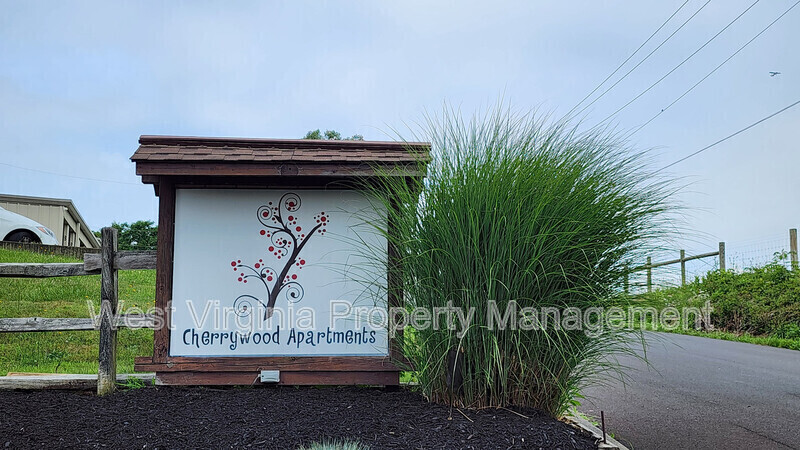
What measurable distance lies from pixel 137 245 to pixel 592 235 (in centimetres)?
2935

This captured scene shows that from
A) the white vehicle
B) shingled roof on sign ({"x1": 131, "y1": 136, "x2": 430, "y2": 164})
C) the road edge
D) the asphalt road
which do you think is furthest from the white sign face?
the white vehicle

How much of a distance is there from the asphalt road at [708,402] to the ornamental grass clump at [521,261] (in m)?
0.63

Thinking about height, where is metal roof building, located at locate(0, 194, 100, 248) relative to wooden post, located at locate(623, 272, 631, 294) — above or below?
above

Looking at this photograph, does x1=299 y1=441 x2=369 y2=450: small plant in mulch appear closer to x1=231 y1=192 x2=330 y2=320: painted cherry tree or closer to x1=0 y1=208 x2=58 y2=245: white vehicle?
x1=231 y1=192 x2=330 y2=320: painted cherry tree

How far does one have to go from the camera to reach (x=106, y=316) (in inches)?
217

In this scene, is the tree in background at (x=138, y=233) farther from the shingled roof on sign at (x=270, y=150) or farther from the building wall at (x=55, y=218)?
the shingled roof on sign at (x=270, y=150)

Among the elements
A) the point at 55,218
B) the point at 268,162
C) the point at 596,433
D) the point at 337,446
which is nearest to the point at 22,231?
the point at 55,218

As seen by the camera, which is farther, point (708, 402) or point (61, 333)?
point (61, 333)

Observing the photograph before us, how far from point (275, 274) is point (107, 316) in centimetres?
148

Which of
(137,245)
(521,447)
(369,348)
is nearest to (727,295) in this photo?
(369,348)

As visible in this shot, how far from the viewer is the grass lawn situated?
832 centimetres

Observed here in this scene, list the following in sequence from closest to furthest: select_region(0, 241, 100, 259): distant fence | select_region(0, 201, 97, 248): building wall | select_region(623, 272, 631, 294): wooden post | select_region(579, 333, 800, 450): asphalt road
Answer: select_region(623, 272, 631, 294): wooden post, select_region(579, 333, 800, 450): asphalt road, select_region(0, 241, 100, 259): distant fence, select_region(0, 201, 97, 248): building wall

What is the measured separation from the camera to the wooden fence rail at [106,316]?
5.52 meters

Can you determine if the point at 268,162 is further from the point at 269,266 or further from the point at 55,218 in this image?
the point at 55,218
